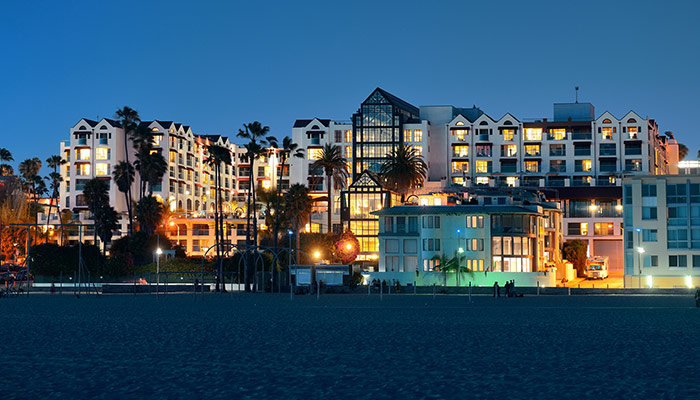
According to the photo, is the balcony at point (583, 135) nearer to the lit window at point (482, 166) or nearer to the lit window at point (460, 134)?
the lit window at point (482, 166)

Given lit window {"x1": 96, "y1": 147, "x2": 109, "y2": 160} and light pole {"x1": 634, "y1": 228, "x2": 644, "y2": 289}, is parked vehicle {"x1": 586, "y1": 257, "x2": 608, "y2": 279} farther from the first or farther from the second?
lit window {"x1": 96, "y1": 147, "x2": 109, "y2": 160}

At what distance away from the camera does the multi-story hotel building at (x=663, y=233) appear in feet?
273

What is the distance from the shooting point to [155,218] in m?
115

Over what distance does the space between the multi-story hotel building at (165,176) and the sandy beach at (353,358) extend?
10229 cm

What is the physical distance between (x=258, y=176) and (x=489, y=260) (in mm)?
87593

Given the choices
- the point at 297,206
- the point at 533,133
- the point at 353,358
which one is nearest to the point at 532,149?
the point at 533,133

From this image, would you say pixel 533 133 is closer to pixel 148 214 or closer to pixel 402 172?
pixel 402 172

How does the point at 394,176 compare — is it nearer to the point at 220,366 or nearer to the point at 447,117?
the point at 447,117

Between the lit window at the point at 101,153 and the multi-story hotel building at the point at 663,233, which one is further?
the lit window at the point at 101,153

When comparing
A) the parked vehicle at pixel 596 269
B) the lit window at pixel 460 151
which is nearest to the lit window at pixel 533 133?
the lit window at pixel 460 151

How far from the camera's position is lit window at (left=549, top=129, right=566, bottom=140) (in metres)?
143

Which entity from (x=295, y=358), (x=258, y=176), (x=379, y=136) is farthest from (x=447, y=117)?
(x=295, y=358)

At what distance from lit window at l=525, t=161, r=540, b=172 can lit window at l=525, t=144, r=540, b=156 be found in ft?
4.49

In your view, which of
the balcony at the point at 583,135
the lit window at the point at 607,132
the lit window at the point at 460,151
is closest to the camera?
the lit window at the point at 607,132
